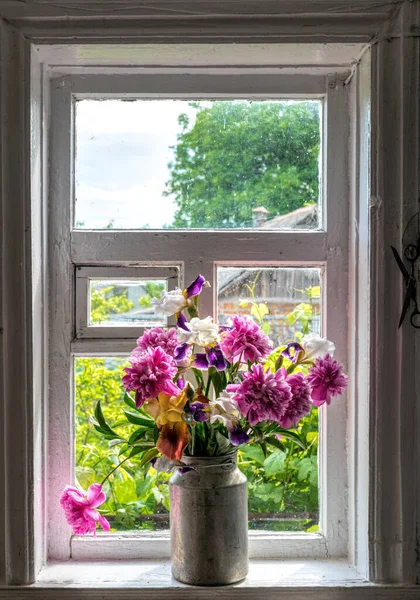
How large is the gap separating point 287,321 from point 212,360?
0.31 metres

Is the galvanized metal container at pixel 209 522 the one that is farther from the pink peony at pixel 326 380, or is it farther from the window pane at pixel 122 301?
the window pane at pixel 122 301

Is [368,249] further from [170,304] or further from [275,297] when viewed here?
[170,304]

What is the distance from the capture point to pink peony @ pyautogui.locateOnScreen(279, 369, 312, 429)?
4.00 feet

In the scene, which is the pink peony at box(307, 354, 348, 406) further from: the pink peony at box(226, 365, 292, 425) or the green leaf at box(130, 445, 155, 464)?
the green leaf at box(130, 445, 155, 464)

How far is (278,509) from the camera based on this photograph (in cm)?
149

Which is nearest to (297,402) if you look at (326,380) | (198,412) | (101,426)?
(326,380)

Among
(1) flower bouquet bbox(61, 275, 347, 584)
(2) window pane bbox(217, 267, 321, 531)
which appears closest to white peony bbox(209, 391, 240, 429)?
(1) flower bouquet bbox(61, 275, 347, 584)

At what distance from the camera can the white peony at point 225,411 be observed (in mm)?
1202

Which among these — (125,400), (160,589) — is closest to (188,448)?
(125,400)

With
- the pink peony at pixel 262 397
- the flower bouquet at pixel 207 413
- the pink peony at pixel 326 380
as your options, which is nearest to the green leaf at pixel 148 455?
the flower bouquet at pixel 207 413

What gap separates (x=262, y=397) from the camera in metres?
1.18

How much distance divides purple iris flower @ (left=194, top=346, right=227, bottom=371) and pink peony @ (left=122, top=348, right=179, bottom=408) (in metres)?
0.06

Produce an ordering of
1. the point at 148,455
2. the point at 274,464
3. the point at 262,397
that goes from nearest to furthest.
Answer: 1. the point at 262,397
2. the point at 148,455
3. the point at 274,464

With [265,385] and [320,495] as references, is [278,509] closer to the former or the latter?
[320,495]
